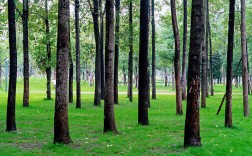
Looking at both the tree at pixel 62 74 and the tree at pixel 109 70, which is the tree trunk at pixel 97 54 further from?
the tree at pixel 62 74

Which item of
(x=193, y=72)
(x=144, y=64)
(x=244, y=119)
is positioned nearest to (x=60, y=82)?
(x=193, y=72)

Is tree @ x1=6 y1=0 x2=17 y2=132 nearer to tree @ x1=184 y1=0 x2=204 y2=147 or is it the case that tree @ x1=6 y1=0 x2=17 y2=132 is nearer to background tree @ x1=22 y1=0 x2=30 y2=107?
tree @ x1=184 y1=0 x2=204 y2=147

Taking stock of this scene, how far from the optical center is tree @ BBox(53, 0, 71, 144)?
10961mm

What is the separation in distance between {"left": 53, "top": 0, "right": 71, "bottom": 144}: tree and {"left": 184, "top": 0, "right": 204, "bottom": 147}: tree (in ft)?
12.2

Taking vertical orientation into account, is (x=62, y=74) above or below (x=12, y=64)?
below

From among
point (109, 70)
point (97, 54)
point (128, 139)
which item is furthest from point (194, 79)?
point (97, 54)

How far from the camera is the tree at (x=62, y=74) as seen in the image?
10961 millimetres

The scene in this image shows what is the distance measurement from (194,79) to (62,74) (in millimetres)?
3944

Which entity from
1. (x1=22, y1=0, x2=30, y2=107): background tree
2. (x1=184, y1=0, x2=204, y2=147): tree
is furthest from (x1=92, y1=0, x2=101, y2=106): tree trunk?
(x1=184, y1=0, x2=204, y2=147): tree

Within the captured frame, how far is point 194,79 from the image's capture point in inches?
421

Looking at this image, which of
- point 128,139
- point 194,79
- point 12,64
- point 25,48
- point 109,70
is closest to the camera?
point 194,79

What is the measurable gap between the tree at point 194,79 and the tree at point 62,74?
3.72 m

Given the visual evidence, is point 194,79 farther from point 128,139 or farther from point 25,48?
point 25,48

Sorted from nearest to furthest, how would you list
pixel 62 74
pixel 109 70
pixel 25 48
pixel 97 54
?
pixel 62 74 → pixel 109 70 → pixel 25 48 → pixel 97 54
